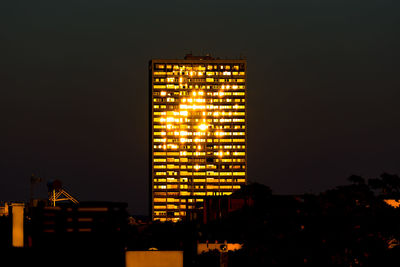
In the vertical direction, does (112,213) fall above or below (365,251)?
above

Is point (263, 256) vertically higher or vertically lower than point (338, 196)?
lower

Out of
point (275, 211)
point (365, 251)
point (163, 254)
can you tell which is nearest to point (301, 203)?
point (275, 211)

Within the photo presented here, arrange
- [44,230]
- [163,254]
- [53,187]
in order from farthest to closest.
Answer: [53,187], [163,254], [44,230]

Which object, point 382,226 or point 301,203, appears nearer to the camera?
point 382,226

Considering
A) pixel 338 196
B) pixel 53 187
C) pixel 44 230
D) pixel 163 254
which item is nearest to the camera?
pixel 44 230

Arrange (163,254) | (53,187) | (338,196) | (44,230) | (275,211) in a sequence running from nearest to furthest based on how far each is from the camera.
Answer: (44,230) → (163,254) → (338,196) → (275,211) → (53,187)

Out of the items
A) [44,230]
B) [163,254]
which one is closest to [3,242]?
[44,230]

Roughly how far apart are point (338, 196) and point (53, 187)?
86385 millimetres

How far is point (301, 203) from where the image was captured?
68062mm

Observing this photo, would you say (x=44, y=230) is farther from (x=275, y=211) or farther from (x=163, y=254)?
(x=275, y=211)

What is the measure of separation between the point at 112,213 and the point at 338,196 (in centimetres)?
2648

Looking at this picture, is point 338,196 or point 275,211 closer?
point 338,196

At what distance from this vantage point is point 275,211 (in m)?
70.7

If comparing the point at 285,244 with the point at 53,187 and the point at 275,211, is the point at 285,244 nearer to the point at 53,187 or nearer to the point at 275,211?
the point at 275,211
